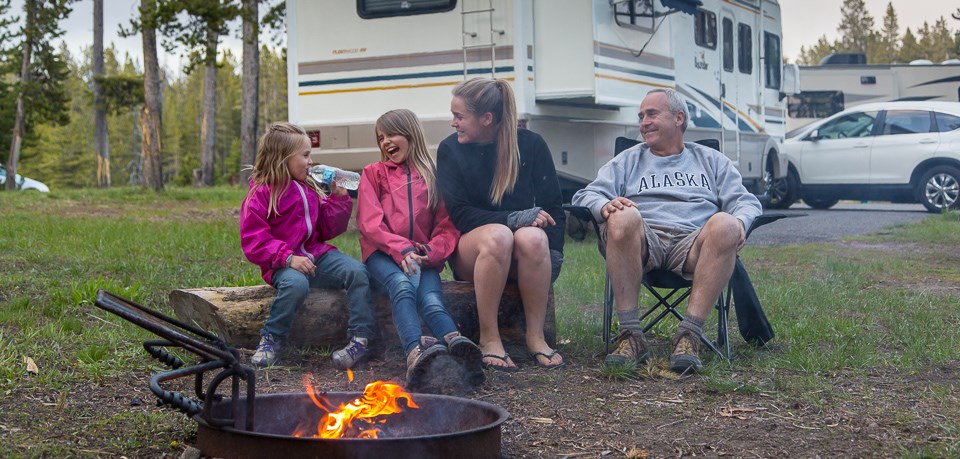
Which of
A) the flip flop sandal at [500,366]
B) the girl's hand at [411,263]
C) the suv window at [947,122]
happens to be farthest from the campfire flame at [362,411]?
the suv window at [947,122]

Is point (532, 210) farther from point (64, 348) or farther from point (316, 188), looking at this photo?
point (64, 348)

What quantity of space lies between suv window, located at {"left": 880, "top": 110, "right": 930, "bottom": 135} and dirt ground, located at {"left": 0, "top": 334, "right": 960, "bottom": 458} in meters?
9.79

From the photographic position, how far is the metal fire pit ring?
2465 mm

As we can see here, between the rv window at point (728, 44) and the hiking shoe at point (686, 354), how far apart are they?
23.6ft

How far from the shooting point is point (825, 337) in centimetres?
453

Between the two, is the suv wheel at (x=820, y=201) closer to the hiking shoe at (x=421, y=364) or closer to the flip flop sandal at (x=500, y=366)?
the flip flop sandal at (x=500, y=366)

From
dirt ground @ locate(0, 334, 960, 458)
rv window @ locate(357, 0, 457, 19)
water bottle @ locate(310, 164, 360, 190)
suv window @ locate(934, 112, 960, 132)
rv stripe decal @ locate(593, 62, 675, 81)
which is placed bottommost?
dirt ground @ locate(0, 334, 960, 458)

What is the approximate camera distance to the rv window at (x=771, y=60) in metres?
12.0

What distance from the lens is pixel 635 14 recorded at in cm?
838

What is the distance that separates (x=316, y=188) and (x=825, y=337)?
7.38ft

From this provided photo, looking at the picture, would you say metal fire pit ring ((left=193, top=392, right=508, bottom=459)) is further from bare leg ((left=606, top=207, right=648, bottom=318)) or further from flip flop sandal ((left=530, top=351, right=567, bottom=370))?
bare leg ((left=606, top=207, right=648, bottom=318))

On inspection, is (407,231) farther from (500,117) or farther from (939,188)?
(939,188)

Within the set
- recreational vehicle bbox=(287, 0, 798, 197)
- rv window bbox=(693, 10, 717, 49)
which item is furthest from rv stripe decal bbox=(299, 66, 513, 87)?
rv window bbox=(693, 10, 717, 49)

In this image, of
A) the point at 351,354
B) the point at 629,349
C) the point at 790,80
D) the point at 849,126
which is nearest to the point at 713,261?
the point at 629,349
